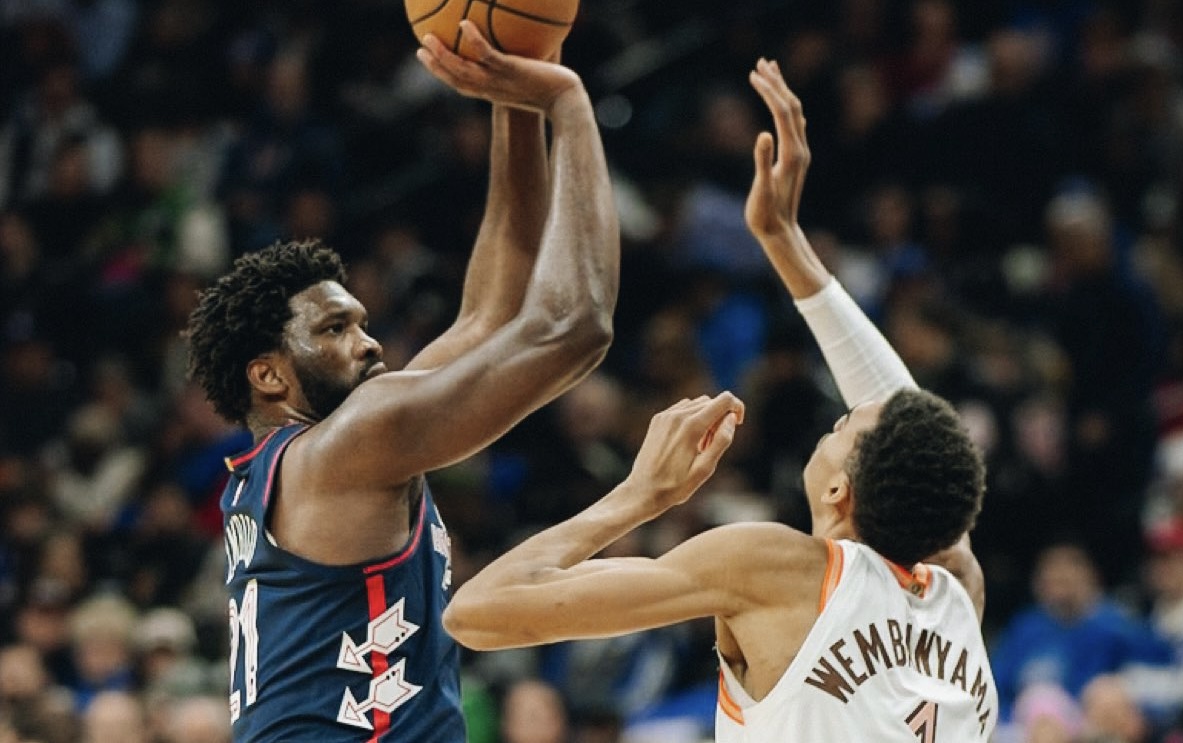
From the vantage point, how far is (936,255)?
35.0 ft

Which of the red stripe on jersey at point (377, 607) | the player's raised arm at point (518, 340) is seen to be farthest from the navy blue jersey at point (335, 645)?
the player's raised arm at point (518, 340)

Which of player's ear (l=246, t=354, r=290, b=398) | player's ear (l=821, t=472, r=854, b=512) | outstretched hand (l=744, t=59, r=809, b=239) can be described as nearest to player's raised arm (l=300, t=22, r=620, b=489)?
player's ear (l=246, t=354, r=290, b=398)

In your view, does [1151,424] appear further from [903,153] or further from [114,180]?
[114,180]

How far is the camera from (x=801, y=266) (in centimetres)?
481

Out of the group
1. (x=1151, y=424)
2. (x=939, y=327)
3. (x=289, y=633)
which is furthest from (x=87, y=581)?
(x=289, y=633)

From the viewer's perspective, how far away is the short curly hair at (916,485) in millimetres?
3748

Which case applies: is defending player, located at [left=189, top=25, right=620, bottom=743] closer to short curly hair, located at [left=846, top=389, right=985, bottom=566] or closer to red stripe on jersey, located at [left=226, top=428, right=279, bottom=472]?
red stripe on jersey, located at [left=226, top=428, right=279, bottom=472]

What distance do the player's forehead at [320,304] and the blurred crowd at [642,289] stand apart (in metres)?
4.30

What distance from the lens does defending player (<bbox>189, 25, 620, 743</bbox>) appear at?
3.71m

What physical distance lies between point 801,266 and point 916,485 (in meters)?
1.17

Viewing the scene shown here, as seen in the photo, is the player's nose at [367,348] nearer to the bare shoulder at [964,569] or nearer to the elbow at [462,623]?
the elbow at [462,623]

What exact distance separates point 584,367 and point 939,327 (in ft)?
20.8

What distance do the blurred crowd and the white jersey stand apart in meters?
3.86

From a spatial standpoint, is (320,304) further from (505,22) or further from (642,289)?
(642,289)
